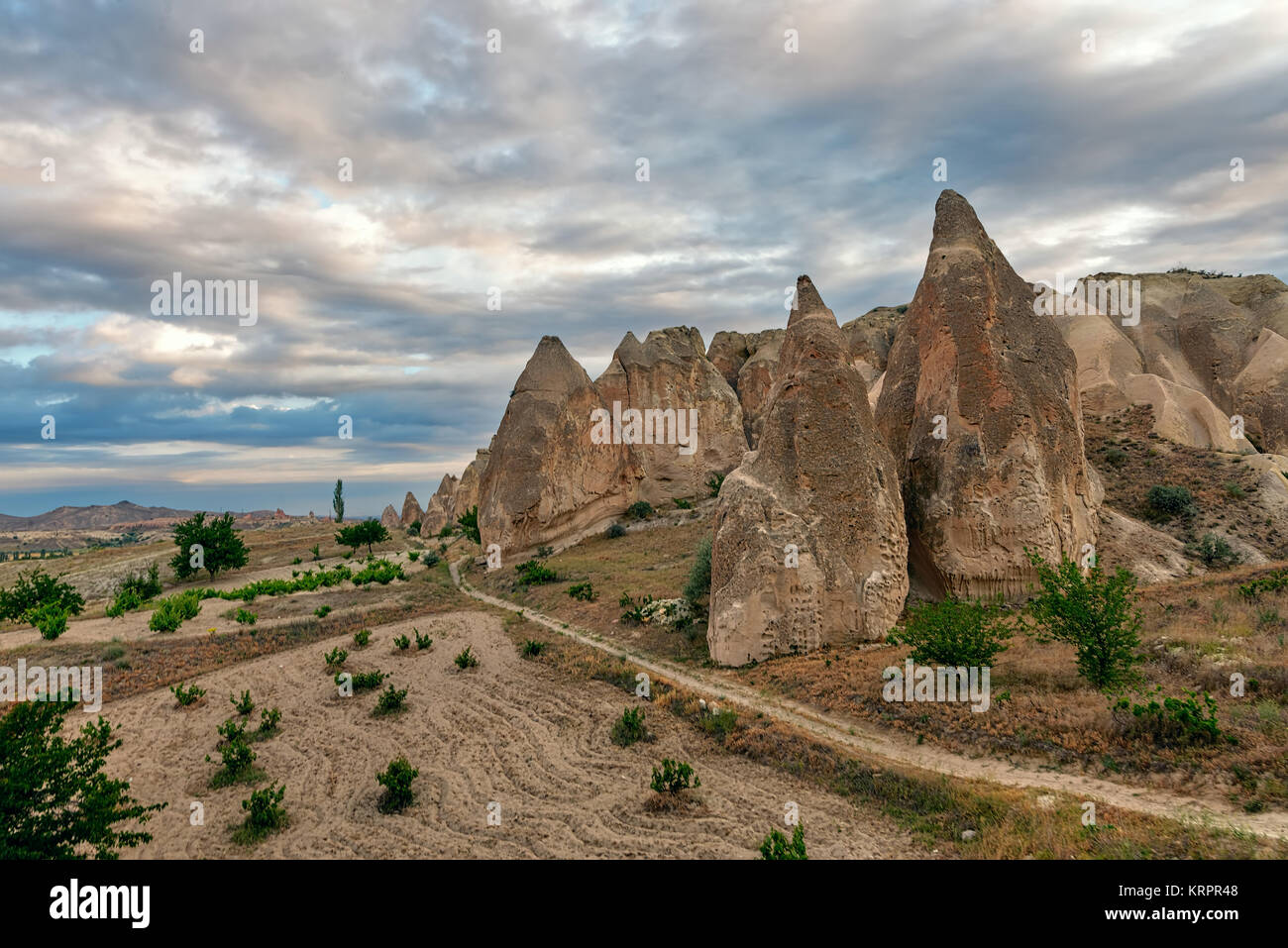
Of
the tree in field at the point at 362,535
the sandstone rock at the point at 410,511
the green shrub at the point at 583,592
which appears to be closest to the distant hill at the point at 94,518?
the sandstone rock at the point at 410,511

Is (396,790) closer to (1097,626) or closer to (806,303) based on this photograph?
(1097,626)

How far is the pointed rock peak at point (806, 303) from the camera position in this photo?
655 inches

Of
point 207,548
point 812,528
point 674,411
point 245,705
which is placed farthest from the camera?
point 674,411

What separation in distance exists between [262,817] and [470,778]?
2.74 metres

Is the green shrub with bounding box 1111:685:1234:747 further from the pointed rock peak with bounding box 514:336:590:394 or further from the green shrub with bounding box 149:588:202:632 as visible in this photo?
the pointed rock peak with bounding box 514:336:590:394

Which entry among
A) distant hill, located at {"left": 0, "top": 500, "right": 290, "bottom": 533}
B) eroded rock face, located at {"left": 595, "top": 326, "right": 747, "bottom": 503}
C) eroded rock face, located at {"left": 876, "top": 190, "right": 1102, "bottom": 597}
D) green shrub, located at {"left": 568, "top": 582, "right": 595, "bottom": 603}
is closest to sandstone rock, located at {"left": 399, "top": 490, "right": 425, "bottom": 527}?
eroded rock face, located at {"left": 595, "top": 326, "right": 747, "bottom": 503}

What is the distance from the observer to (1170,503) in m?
22.0

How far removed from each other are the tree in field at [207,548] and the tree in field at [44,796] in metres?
31.9

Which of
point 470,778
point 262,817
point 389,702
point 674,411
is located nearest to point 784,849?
point 470,778

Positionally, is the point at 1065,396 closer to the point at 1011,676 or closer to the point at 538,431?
the point at 1011,676

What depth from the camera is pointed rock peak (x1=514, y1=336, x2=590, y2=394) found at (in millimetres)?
33219

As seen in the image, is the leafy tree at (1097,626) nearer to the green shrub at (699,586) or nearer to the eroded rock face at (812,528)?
the eroded rock face at (812,528)
